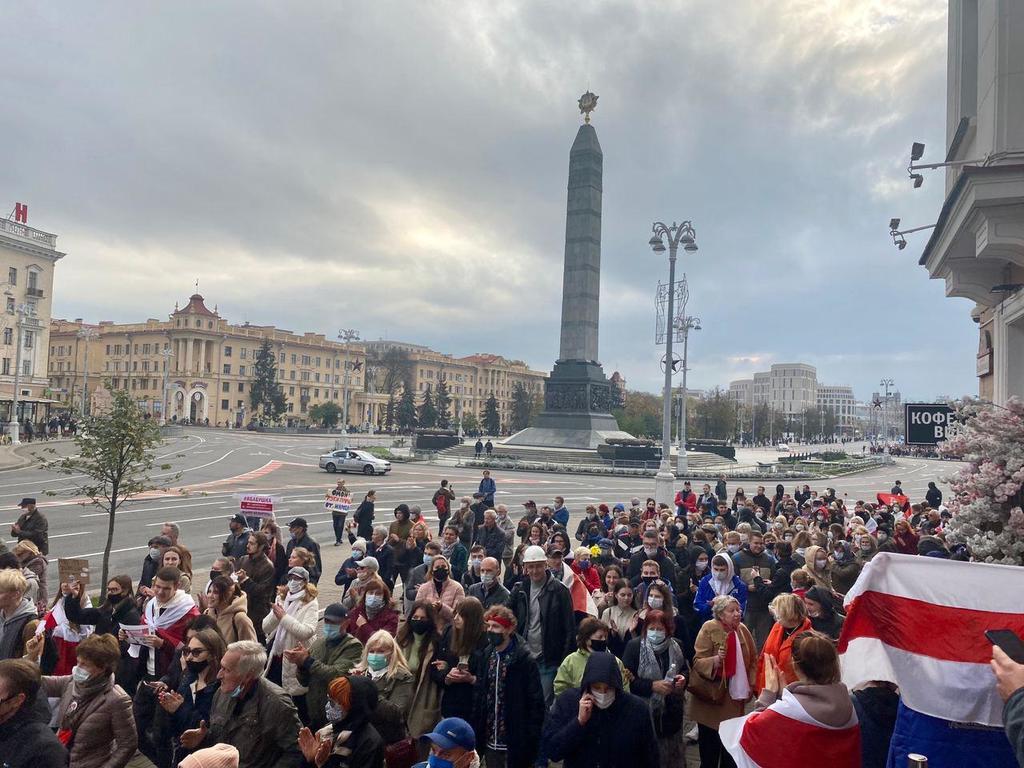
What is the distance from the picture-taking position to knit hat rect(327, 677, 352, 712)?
368cm

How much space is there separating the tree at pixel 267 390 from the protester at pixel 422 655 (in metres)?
103

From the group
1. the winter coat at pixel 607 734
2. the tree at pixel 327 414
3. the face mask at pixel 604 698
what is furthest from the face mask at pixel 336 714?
the tree at pixel 327 414

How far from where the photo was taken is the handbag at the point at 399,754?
386cm

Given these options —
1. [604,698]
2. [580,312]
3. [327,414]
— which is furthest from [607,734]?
[327,414]

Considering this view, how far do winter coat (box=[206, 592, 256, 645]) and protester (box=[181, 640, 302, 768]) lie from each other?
1424 mm

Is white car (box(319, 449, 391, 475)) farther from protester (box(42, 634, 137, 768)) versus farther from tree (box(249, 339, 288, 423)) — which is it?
tree (box(249, 339, 288, 423))

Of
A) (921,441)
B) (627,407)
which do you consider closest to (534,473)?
(921,441)

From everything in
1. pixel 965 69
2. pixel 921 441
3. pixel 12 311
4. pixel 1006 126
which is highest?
pixel 12 311

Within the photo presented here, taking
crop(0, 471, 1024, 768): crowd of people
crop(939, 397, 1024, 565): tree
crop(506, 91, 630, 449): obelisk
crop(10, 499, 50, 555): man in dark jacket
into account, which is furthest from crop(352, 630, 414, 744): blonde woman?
crop(506, 91, 630, 449): obelisk

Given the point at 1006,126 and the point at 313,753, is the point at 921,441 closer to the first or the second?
the point at 1006,126

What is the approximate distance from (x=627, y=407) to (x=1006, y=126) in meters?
105

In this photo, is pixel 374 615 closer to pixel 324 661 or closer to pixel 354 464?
pixel 324 661

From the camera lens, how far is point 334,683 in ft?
12.0

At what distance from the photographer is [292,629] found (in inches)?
211
